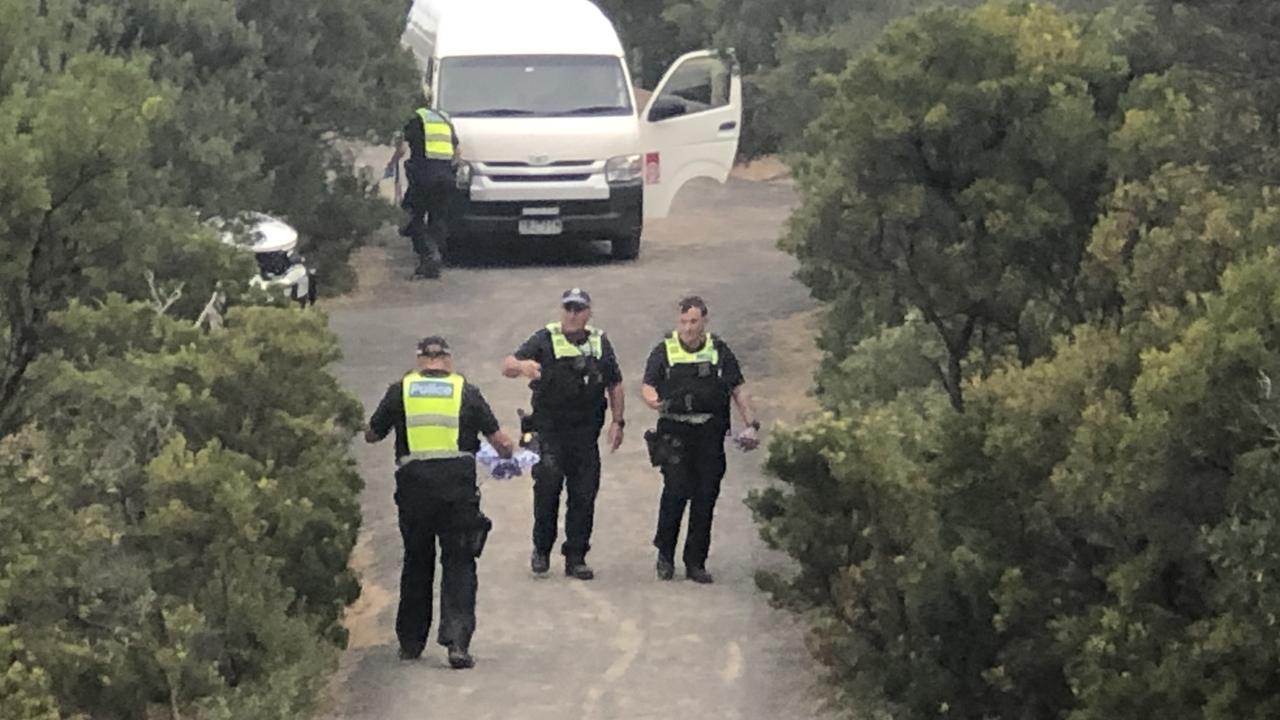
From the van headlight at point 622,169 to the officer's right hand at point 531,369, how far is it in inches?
440

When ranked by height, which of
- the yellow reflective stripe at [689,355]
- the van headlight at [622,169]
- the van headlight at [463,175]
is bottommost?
the van headlight at [463,175]

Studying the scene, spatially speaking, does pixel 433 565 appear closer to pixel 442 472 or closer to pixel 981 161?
pixel 442 472

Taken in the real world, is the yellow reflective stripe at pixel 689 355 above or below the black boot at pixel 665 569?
above

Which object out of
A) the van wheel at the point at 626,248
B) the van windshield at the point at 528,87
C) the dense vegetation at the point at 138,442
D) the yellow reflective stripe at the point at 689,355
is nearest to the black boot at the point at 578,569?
the yellow reflective stripe at the point at 689,355

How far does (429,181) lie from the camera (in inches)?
825

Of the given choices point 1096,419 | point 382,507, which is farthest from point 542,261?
point 1096,419

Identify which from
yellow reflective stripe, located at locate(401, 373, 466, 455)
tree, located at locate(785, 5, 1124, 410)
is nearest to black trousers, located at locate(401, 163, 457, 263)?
tree, located at locate(785, 5, 1124, 410)

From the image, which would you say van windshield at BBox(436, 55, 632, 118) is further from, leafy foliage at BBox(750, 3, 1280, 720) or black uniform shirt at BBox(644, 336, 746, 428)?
black uniform shirt at BBox(644, 336, 746, 428)

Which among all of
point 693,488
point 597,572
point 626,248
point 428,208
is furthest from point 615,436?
point 626,248

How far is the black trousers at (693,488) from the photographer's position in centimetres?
1103

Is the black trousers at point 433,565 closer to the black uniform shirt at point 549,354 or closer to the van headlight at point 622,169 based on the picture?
the black uniform shirt at point 549,354

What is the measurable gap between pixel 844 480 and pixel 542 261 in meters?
13.6

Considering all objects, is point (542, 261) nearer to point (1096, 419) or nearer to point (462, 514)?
point (462, 514)

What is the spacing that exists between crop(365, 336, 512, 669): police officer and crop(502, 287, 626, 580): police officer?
0.77 meters
